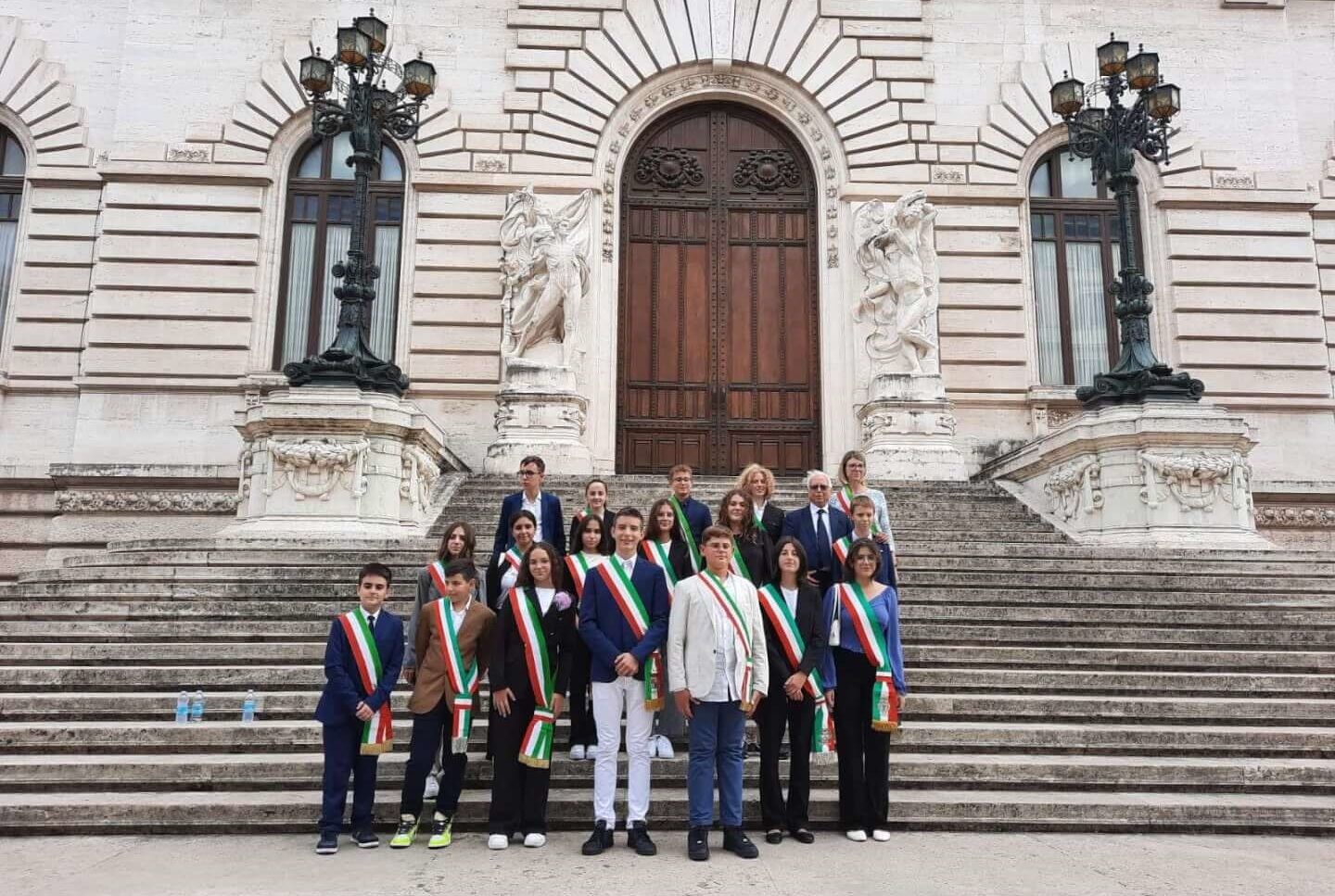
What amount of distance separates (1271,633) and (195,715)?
926 centimetres

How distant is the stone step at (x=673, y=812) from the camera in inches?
232

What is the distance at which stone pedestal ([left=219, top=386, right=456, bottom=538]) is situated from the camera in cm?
1136

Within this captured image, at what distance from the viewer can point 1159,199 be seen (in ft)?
59.3

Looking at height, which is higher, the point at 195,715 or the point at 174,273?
the point at 174,273

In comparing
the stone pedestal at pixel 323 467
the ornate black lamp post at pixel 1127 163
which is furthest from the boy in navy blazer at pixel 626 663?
the ornate black lamp post at pixel 1127 163

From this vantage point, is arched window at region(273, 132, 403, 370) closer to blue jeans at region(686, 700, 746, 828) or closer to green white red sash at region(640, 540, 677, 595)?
green white red sash at region(640, 540, 677, 595)

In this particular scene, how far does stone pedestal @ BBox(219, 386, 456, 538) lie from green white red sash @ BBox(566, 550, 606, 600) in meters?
5.60

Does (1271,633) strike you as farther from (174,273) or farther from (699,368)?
(174,273)

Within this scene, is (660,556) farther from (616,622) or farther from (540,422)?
(540,422)

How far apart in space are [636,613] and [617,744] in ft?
2.49

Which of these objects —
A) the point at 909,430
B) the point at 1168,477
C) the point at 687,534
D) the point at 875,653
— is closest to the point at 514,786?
the point at 687,534

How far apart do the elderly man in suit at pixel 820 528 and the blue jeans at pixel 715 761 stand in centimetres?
164

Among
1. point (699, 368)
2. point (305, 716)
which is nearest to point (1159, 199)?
point (699, 368)

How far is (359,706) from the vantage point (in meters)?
5.60
